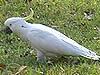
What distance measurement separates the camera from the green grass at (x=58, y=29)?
472cm

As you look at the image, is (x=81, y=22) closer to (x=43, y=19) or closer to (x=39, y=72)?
(x=43, y=19)

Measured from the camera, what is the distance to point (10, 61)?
4984 millimetres

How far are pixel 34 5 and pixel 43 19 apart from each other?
0.43 metres

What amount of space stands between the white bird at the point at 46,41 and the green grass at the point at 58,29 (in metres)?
0.13

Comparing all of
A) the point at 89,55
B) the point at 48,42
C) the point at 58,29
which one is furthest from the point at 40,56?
the point at 58,29

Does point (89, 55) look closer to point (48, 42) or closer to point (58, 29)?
point (48, 42)

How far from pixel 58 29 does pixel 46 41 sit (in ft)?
4.66

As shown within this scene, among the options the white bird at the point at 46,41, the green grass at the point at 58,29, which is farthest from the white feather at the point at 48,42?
the green grass at the point at 58,29

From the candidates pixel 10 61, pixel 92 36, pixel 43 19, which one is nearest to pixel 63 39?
pixel 10 61

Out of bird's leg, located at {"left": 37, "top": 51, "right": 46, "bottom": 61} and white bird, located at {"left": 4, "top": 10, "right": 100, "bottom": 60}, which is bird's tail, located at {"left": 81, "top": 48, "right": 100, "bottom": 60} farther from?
bird's leg, located at {"left": 37, "top": 51, "right": 46, "bottom": 61}

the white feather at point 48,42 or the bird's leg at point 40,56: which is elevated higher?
the white feather at point 48,42

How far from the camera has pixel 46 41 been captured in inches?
190

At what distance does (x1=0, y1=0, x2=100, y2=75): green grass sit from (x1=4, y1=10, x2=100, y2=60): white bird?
132 millimetres

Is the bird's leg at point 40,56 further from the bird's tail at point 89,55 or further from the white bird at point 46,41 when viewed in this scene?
the bird's tail at point 89,55
